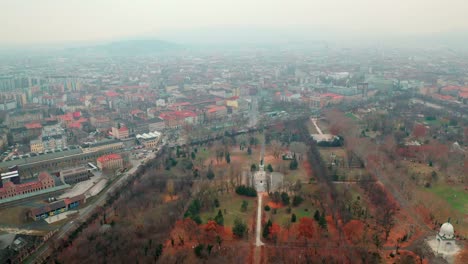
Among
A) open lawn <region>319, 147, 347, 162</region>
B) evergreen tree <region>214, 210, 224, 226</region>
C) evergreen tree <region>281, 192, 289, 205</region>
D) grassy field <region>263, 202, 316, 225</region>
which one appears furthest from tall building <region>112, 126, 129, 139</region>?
grassy field <region>263, 202, 316, 225</region>

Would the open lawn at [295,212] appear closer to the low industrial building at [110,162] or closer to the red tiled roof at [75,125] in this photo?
the low industrial building at [110,162]

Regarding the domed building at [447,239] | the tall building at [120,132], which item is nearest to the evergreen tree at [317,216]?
the domed building at [447,239]

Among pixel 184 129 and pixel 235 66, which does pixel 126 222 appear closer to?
pixel 184 129

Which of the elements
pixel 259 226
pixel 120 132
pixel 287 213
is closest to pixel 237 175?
pixel 287 213

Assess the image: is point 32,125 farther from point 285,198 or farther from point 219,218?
point 285,198

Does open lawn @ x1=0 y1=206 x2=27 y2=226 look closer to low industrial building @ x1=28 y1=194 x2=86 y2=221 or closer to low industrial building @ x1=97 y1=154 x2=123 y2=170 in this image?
low industrial building @ x1=28 y1=194 x2=86 y2=221

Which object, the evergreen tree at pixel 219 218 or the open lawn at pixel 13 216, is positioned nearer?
the evergreen tree at pixel 219 218
